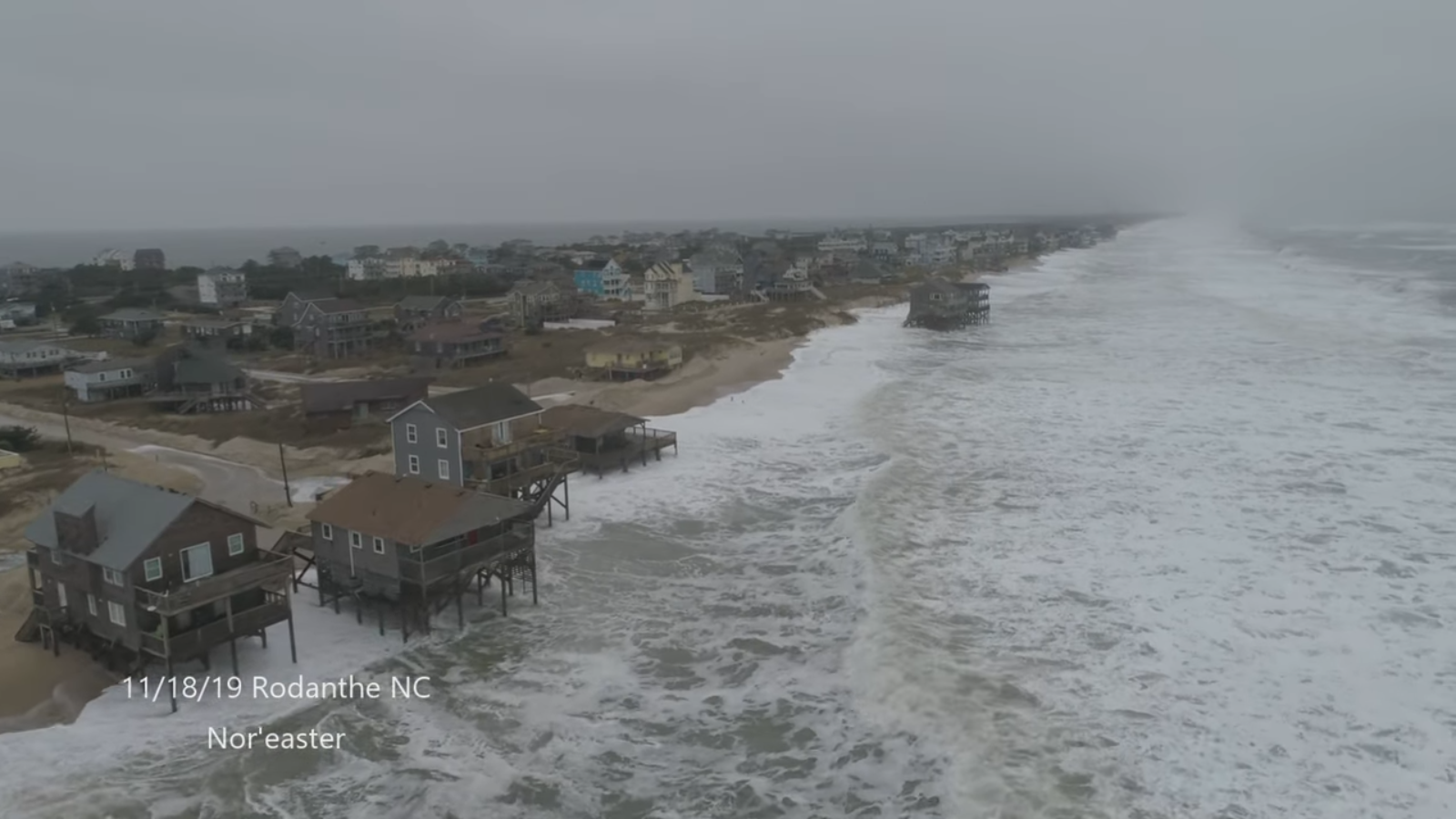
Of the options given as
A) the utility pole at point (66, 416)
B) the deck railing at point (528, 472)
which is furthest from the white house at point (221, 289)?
the deck railing at point (528, 472)

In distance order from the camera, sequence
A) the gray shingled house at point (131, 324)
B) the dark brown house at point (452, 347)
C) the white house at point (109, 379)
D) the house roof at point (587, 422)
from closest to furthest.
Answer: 1. the house roof at point (587, 422)
2. the white house at point (109, 379)
3. the dark brown house at point (452, 347)
4. the gray shingled house at point (131, 324)

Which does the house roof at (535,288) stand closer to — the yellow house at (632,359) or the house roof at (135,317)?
the house roof at (135,317)

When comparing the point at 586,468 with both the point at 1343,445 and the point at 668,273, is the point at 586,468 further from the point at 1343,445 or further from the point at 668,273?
the point at 668,273

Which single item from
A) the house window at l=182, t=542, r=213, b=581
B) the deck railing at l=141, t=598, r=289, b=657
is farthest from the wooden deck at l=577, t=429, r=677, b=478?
the house window at l=182, t=542, r=213, b=581

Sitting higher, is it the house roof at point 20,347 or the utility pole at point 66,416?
the house roof at point 20,347

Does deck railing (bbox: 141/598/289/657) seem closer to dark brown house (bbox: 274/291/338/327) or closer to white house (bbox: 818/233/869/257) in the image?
dark brown house (bbox: 274/291/338/327)

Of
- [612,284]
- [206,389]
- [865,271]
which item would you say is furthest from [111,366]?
[865,271]
